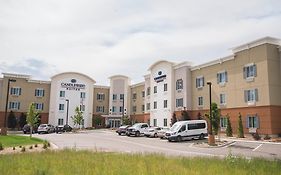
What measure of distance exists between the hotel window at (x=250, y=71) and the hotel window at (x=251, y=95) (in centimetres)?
177

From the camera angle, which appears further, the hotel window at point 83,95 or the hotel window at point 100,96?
the hotel window at point 100,96

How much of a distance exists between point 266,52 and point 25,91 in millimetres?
50652

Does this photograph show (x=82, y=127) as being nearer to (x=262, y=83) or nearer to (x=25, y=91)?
(x=25, y=91)

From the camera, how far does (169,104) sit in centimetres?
5191

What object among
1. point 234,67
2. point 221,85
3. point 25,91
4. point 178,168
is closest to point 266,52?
point 234,67

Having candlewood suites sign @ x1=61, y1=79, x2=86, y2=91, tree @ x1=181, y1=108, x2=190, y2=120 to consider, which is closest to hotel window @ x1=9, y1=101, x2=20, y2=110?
candlewood suites sign @ x1=61, y1=79, x2=86, y2=91

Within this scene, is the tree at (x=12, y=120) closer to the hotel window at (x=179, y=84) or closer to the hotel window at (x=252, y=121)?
the hotel window at (x=179, y=84)

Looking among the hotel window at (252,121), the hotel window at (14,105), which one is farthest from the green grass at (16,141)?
the hotel window at (14,105)

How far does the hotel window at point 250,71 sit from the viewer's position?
36125 mm

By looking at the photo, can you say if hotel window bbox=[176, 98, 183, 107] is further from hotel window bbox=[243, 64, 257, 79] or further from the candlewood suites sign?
the candlewood suites sign

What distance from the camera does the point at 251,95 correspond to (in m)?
36.6

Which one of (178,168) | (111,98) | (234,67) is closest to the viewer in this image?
(178,168)

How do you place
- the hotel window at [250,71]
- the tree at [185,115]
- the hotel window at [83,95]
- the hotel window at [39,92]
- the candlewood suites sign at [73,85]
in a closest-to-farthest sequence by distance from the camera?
1. the hotel window at [250,71]
2. the tree at [185,115]
3. the hotel window at [39,92]
4. the candlewood suites sign at [73,85]
5. the hotel window at [83,95]

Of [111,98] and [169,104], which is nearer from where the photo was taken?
[169,104]
